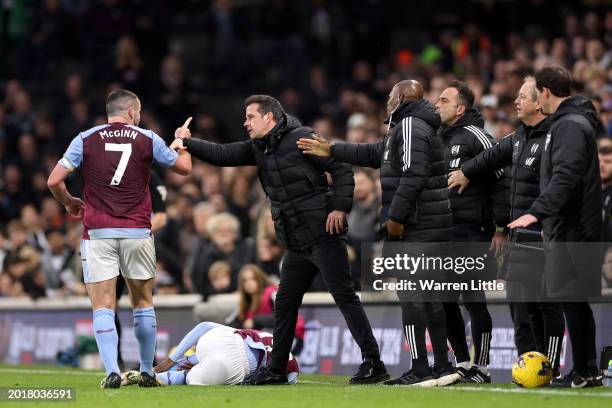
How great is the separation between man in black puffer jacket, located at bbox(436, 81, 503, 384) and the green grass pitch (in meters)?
0.42

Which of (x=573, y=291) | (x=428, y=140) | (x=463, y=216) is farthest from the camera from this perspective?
(x=463, y=216)

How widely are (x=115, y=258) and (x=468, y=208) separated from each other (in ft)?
9.91

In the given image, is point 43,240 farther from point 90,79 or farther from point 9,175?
point 90,79

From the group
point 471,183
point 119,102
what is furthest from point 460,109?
point 119,102

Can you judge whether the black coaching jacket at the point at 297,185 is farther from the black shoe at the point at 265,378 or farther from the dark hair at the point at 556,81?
the dark hair at the point at 556,81

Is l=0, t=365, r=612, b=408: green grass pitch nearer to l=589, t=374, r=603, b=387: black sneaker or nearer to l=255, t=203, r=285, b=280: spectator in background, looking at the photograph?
l=589, t=374, r=603, b=387: black sneaker

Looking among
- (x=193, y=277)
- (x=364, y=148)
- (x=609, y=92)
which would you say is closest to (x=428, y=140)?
(x=364, y=148)

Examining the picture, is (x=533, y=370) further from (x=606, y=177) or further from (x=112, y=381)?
(x=112, y=381)

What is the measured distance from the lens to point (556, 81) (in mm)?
10523

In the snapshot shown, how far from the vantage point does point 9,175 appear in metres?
22.6

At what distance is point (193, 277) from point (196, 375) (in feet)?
17.5

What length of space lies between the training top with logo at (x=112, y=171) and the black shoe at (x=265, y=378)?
1.63 metres

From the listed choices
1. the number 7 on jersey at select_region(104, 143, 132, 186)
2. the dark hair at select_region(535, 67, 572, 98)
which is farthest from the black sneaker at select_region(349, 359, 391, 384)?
the dark hair at select_region(535, 67, 572, 98)

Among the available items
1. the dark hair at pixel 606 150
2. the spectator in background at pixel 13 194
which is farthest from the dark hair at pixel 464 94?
the spectator in background at pixel 13 194
